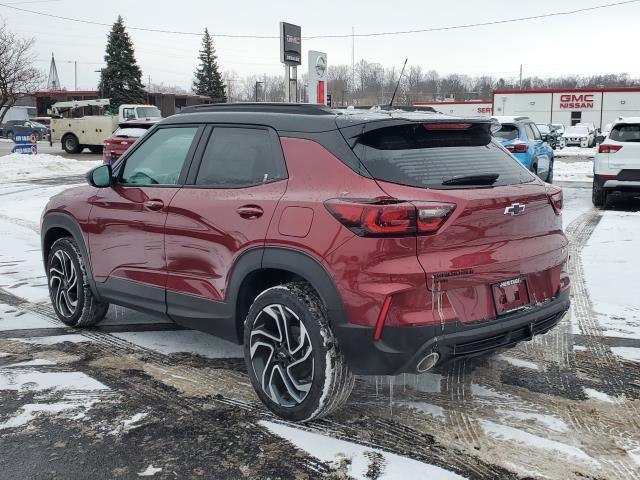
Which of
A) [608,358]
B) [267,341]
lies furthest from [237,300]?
[608,358]

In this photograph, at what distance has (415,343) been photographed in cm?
304

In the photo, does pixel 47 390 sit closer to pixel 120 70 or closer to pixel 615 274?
pixel 615 274

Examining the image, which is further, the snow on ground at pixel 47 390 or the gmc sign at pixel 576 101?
the gmc sign at pixel 576 101

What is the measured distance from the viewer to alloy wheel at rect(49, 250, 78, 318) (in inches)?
201

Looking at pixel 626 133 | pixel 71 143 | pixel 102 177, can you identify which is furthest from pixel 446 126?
pixel 71 143

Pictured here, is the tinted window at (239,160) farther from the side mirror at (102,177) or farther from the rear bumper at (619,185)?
the rear bumper at (619,185)

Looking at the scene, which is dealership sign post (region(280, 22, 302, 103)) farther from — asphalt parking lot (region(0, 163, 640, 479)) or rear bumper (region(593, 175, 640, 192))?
asphalt parking lot (region(0, 163, 640, 479))

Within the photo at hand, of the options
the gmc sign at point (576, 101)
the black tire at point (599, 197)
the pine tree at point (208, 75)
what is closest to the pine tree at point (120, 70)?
the pine tree at point (208, 75)

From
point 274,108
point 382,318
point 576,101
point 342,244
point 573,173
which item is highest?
point 576,101

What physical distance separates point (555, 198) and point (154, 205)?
2.47 meters

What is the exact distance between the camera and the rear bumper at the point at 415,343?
3.04 meters

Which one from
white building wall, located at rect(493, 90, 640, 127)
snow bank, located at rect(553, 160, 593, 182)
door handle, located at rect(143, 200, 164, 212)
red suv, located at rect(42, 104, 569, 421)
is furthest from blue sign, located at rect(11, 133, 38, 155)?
white building wall, located at rect(493, 90, 640, 127)

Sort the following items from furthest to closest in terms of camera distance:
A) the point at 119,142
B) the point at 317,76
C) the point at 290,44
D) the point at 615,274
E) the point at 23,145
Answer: the point at 23,145
the point at 317,76
the point at 290,44
the point at 119,142
the point at 615,274

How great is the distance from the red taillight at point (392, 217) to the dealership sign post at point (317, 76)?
1901 cm
